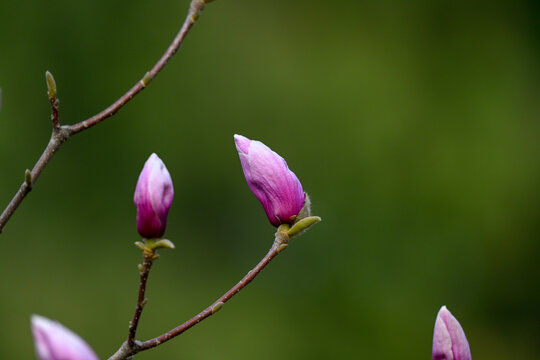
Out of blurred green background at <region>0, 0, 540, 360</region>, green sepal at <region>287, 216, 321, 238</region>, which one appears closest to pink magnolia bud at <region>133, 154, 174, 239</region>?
green sepal at <region>287, 216, 321, 238</region>

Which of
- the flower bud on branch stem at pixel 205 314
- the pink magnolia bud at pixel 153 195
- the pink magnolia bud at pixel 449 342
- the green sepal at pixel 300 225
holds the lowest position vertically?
the pink magnolia bud at pixel 449 342

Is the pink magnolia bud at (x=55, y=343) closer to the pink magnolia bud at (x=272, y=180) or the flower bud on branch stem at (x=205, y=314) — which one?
the flower bud on branch stem at (x=205, y=314)

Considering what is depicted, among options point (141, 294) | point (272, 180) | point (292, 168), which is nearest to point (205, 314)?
point (141, 294)

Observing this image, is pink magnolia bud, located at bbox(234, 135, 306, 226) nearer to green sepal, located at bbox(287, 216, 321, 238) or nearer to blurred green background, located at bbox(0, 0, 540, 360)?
green sepal, located at bbox(287, 216, 321, 238)

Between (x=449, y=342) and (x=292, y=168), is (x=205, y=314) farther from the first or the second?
(x=292, y=168)

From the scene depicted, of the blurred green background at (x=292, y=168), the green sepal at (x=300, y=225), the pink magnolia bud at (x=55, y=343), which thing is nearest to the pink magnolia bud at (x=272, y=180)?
the green sepal at (x=300, y=225)

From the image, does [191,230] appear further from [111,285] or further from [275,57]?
[275,57]
